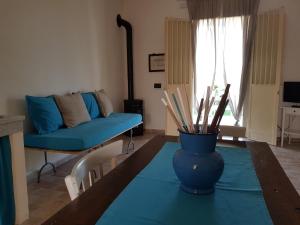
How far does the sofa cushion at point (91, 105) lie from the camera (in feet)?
11.9

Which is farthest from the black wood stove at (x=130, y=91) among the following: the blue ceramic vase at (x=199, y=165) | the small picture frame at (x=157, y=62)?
the blue ceramic vase at (x=199, y=165)

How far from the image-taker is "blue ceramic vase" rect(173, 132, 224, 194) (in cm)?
89

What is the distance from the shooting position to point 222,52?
452 centimetres

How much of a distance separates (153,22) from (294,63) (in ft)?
8.90

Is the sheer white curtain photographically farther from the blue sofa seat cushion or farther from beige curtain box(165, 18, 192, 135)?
the blue sofa seat cushion

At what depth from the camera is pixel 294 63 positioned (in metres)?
4.28

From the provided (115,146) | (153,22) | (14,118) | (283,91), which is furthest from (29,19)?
(283,91)

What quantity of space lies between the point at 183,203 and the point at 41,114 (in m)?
2.31

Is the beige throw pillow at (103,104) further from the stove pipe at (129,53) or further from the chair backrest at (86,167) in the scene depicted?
the chair backrest at (86,167)

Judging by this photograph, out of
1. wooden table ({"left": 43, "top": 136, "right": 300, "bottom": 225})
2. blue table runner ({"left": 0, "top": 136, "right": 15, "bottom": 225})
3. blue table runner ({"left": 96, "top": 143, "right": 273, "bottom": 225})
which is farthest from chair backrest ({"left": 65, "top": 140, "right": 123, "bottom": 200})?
blue table runner ({"left": 0, "top": 136, "right": 15, "bottom": 225})

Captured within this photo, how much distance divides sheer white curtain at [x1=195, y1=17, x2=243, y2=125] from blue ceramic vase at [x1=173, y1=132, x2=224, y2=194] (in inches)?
142

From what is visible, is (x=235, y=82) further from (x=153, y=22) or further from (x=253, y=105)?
Result: (x=153, y=22)

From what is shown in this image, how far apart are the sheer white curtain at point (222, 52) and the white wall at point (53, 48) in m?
1.73

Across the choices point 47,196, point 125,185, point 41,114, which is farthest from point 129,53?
point 125,185
